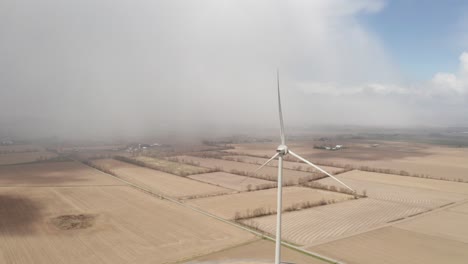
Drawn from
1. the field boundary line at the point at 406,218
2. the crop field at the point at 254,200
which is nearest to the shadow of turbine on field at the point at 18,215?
the crop field at the point at 254,200

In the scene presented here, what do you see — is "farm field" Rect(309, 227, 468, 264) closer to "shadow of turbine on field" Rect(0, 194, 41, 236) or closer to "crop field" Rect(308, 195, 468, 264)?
"crop field" Rect(308, 195, 468, 264)

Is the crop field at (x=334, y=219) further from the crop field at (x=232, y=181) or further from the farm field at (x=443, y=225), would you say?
the crop field at (x=232, y=181)

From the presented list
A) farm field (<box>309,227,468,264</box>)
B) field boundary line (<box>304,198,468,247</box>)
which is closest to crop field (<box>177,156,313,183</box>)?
field boundary line (<box>304,198,468,247</box>)

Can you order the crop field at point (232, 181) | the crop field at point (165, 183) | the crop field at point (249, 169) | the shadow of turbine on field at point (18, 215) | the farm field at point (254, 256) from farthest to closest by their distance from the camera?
1. the crop field at point (249, 169)
2. the crop field at point (232, 181)
3. the crop field at point (165, 183)
4. the shadow of turbine on field at point (18, 215)
5. the farm field at point (254, 256)

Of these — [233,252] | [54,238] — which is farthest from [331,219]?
[54,238]

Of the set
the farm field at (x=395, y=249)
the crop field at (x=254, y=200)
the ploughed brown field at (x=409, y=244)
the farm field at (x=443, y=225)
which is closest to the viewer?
the farm field at (x=395, y=249)

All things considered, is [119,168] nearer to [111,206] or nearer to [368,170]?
[111,206]
